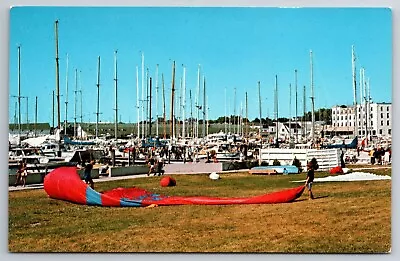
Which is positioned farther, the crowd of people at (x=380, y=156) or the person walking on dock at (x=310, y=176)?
the person walking on dock at (x=310, y=176)

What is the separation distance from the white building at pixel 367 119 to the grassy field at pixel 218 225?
373 mm

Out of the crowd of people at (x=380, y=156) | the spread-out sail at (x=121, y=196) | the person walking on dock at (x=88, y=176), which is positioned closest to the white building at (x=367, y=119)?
the crowd of people at (x=380, y=156)

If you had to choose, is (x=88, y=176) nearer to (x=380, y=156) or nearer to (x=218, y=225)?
(x=218, y=225)

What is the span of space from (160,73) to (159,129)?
1.40ft

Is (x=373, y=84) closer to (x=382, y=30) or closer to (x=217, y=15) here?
(x=382, y=30)

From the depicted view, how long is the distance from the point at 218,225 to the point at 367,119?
131 cm

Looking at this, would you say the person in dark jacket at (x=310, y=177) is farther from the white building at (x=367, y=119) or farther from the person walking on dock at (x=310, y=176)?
the white building at (x=367, y=119)

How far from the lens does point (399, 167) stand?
5410 mm

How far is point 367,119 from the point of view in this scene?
18.1 feet

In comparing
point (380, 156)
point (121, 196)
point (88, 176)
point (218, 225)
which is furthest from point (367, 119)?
point (88, 176)

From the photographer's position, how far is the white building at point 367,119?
5.42 metres

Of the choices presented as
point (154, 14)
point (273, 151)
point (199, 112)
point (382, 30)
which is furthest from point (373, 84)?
point (154, 14)

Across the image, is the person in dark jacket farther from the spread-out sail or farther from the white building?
the white building

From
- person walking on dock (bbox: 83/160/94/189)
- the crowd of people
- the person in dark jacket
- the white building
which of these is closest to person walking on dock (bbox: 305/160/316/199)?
the person in dark jacket
